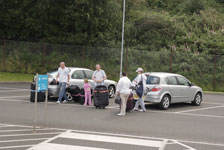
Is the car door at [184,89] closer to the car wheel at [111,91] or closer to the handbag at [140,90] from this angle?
the handbag at [140,90]

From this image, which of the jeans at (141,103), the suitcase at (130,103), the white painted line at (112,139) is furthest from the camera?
the jeans at (141,103)

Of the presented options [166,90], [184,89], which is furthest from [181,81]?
[166,90]

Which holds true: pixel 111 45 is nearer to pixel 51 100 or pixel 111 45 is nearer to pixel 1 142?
pixel 51 100

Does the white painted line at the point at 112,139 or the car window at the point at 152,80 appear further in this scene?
the car window at the point at 152,80

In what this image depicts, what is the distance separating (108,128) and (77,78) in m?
6.67

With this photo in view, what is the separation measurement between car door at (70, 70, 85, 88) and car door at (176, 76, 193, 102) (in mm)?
4655

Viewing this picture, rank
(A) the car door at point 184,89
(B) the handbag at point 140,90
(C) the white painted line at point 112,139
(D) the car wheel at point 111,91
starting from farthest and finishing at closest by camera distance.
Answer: (D) the car wheel at point 111,91
(A) the car door at point 184,89
(B) the handbag at point 140,90
(C) the white painted line at point 112,139

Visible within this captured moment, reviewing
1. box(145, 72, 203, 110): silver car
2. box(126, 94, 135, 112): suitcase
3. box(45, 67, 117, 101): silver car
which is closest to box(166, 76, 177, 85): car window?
box(145, 72, 203, 110): silver car

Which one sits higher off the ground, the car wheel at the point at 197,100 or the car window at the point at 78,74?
the car window at the point at 78,74

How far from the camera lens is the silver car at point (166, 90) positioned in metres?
13.5

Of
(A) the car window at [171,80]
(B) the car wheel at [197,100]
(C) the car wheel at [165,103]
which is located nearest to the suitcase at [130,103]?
(C) the car wheel at [165,103]

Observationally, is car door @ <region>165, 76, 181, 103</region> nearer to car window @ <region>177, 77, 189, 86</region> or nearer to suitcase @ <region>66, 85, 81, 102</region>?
car window @ <region>177, 77, 189, 86</region>

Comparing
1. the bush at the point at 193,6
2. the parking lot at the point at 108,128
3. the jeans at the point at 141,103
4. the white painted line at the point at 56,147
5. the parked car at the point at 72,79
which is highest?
the bush at the point at 193,6

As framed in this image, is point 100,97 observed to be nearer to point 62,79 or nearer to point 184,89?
point 62,79
